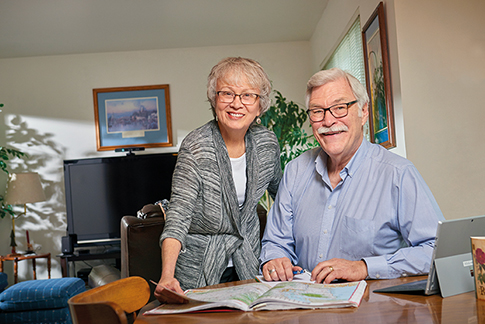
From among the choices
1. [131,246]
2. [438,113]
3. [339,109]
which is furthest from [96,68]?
[339,109]

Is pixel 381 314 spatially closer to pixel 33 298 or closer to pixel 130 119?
pixel 33 298

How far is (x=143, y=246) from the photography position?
2.20m

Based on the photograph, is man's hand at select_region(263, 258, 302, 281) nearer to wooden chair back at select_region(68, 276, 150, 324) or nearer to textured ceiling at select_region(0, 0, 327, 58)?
wooden chair back at select_region(68, 276, 150, 324)

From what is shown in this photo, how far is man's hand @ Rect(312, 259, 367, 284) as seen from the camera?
3.33ft

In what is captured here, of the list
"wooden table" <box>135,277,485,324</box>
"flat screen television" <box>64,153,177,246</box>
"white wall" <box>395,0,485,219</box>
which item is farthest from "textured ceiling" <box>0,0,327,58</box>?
"wooden table" <box>135,277,485,324</box>

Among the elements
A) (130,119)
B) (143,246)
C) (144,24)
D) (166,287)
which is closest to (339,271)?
(166,287)

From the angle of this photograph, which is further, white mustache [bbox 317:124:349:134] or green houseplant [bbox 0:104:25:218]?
green houseplant [bbox 0:104:25:218]

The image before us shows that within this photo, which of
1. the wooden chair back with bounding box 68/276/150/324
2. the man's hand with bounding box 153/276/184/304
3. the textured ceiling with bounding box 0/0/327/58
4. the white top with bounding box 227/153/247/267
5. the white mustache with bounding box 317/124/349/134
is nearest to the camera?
the wooden chair back with bounding box 68/276/150/324

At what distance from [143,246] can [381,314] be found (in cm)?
164

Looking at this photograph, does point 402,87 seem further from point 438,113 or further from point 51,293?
point 51,293

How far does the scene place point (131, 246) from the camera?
2186 mm

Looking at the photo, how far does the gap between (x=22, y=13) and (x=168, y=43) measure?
1.68 metres

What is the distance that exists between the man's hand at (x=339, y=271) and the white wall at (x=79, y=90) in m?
4.53

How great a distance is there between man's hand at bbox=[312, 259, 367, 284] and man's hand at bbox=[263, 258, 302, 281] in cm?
9
